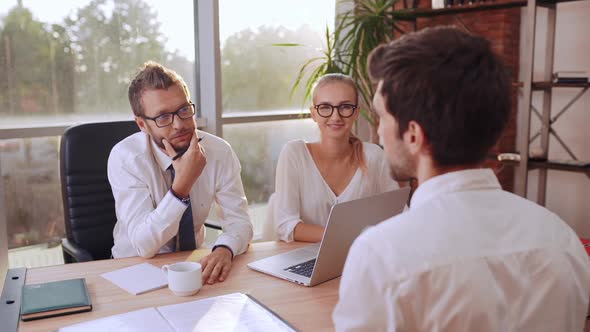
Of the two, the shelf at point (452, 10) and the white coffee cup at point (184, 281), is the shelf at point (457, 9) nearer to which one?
the shelf at point (452, 10)

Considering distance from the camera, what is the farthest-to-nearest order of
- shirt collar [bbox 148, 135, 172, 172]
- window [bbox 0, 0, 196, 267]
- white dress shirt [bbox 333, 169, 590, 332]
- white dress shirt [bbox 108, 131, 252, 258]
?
window [bbox 0, 0, 196, 267], shirt collar [bbox 148, 135, 172, 172], white dress shirt [bbox 108, 131, 252, 258], white dress shirt [bbox 333, 169, 590, 332]

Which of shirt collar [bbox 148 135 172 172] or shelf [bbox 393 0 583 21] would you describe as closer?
shirt collar [bbox 148 135 172 172]

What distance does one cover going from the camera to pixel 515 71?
13.3 feet

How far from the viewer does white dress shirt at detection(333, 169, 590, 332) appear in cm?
81

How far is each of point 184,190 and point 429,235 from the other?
3.90 feet

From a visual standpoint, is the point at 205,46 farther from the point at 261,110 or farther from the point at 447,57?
the point at 447,57

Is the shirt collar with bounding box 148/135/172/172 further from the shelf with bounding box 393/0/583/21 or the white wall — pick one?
the white wall

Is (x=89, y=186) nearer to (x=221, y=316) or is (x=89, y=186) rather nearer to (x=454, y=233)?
(x=221, y=316)

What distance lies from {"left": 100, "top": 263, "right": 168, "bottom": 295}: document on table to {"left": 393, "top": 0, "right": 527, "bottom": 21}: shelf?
293cm

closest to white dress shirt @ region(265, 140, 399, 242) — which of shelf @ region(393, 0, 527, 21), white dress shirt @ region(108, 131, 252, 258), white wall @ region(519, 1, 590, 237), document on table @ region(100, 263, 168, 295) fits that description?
white dress shirt @ region(108, 131, 252, 258)

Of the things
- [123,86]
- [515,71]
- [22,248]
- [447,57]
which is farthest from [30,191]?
[515,71]

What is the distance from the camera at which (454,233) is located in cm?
83

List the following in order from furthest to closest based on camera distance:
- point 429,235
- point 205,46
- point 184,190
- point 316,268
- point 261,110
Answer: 1. point 261,110
2. point 205,46
3. point 184,190
4. point 316,268
5. point 429,235

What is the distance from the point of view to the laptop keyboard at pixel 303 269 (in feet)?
5.29
